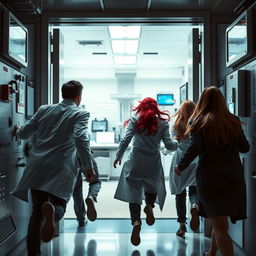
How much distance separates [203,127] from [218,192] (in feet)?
1.49

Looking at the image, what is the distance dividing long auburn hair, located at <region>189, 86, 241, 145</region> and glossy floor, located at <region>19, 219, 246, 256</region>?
1.21 metres

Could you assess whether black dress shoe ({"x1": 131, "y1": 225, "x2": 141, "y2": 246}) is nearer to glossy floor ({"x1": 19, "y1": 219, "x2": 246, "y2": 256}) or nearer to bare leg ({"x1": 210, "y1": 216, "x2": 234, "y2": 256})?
glossy floor ({"x1": 19, "y1": 219, "x2": 246, "y2": 256})

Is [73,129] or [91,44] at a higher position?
[91,44]

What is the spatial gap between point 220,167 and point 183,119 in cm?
119

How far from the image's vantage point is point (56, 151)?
8.17ft

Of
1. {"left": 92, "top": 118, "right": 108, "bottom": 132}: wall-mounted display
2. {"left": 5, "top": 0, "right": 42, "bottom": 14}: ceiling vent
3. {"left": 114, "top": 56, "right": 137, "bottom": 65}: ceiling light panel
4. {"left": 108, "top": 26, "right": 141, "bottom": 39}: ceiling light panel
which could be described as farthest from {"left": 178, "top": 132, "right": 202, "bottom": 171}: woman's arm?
{"left": 92, "top": 118, "right": 108, "bottom": 132}: wall-mounted display

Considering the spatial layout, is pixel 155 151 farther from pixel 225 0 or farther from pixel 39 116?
pixel 225 0

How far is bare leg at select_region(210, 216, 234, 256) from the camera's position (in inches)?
→ 87.6

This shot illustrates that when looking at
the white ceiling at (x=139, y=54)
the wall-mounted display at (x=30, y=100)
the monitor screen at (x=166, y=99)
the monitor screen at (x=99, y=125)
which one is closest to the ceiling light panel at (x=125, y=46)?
the white ceiling at (x=139, y=54)

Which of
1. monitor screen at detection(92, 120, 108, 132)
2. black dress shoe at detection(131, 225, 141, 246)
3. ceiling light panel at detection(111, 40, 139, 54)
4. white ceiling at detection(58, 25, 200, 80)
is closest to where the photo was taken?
black dress shoe at detection(131, 225, 141, 246)

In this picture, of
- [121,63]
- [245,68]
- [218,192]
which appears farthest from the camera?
[121,63]

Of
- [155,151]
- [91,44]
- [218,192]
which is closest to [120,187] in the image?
[155,151]

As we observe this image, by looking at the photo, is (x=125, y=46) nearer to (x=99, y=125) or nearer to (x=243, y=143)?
(x=99, y=125)

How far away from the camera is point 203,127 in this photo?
90.4 inches
